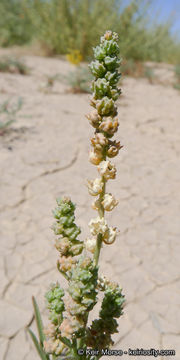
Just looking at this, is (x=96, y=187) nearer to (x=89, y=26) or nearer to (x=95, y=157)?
(x=95, y=157)

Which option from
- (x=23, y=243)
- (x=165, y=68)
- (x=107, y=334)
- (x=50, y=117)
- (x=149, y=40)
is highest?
(x=149, y=40)

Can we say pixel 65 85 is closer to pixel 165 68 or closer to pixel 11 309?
pixel 165 68

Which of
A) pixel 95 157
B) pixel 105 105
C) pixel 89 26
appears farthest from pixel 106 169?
pixel 89 26

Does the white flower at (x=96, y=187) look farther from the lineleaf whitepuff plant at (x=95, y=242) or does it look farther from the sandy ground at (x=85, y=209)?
the sandy ground at (x=85, y=209)

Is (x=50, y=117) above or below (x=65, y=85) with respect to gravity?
below

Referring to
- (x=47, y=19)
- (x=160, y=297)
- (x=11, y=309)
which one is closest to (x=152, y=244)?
(x=160, y=297)
